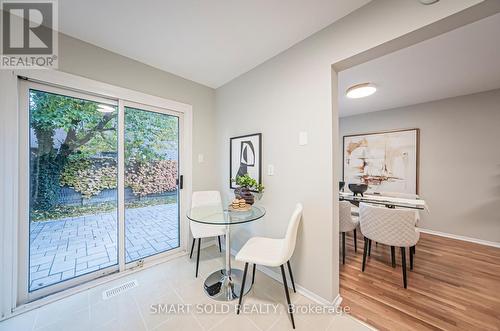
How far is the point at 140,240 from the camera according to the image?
237 centimetres

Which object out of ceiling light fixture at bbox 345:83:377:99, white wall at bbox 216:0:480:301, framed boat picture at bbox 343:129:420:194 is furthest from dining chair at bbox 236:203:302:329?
framed boat picture at bbox 343:129:420:194

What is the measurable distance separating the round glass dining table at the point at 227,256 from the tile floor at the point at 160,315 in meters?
0.09

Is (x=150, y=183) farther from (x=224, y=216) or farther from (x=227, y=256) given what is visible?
(x=227, y=256)

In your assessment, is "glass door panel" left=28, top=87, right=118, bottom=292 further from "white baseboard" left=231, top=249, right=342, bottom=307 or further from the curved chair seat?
"white baseboard" left=231, top=249, right=342, bottom=307

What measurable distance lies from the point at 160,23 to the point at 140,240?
2506 millimetres

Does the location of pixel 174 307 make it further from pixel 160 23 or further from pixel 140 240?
pixel 160 23

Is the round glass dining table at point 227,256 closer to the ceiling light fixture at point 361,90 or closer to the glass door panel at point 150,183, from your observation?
the glass door panel at point 150,183

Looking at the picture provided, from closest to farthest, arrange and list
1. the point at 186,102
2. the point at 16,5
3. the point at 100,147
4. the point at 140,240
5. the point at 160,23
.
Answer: the point at 16,5, the point at 160,23, the point at 100,147, the point at 140,240, the point at 186,102

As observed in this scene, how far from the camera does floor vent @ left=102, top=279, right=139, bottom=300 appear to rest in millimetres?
1740

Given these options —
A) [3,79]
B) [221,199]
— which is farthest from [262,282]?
[3,79]

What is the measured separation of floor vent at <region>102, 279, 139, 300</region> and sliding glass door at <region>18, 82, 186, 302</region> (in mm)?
268

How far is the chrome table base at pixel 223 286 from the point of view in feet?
5.64

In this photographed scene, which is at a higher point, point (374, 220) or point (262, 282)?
point (374, 220)

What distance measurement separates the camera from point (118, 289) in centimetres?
183
